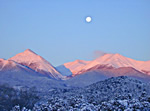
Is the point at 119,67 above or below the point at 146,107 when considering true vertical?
above

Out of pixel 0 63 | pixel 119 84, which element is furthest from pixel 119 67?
pixel 119 84

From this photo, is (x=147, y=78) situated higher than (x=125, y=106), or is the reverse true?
(x=147, y=78)

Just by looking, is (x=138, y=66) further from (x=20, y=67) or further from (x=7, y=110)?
(x=7, y=110)

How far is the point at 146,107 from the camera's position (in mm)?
26203

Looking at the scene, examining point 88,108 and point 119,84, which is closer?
point 88,108


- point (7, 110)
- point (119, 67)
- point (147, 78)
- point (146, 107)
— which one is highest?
point (119, 67)

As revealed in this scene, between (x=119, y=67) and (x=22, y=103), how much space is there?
137257mm

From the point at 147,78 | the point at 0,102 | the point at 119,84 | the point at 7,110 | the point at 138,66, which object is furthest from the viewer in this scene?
the point at 138,66

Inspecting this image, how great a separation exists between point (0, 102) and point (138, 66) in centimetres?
15115

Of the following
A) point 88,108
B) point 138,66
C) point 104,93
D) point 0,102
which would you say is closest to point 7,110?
point 0,102

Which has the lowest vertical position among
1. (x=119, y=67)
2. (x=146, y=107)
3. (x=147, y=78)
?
(x=146, y=107)

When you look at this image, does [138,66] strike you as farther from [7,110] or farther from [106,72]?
[7,110]

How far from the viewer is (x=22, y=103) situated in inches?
2370

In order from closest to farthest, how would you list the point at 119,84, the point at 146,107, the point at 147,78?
the point at 146,107, the point at 119,84, the point at 147,78
